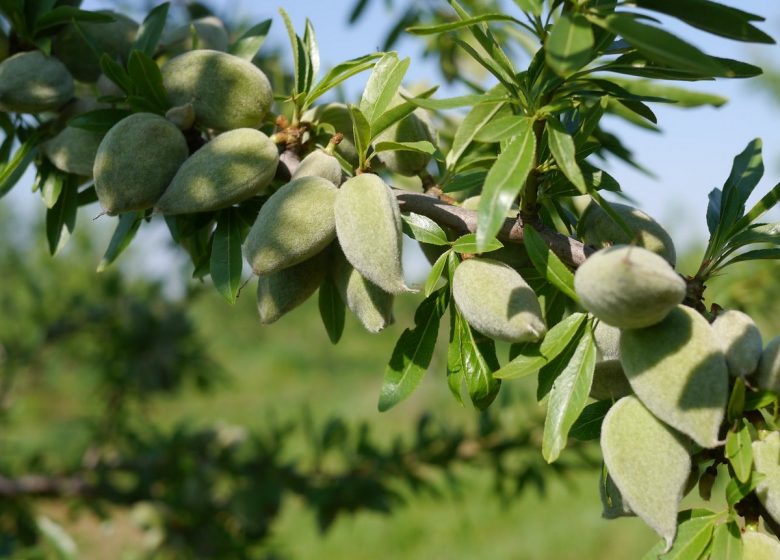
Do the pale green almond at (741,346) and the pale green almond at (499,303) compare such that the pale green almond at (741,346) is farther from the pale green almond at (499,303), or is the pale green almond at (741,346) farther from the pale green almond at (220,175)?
the pale green almond at (220,175)

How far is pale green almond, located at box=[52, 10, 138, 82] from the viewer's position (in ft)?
3.05

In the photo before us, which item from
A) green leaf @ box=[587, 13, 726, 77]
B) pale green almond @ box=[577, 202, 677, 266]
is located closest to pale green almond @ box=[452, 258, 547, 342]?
pale green almond @ box=[577, 202, 677, 266]

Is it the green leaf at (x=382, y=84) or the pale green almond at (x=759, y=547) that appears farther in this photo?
the green leaf at (x=382, y=84)

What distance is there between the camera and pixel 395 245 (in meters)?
0.65

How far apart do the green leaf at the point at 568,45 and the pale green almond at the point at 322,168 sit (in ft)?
0.89

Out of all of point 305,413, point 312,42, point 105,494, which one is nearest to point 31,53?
point 312,42

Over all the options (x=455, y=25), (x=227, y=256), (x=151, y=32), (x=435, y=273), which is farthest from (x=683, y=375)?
(x=151, y=32)

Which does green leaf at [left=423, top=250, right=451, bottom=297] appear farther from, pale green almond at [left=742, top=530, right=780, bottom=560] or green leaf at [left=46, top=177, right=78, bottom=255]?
green leaf at [left=46, top=177, right=78, bottom=255]

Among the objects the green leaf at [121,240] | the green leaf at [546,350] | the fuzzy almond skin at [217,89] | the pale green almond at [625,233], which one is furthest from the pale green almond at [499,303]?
the green leaf at [121,240]

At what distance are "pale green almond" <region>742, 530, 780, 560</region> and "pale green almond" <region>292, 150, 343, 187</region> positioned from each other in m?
0.50

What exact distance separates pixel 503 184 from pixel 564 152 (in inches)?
3.2

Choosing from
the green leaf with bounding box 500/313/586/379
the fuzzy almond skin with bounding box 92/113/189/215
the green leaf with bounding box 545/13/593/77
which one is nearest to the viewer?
the green leaf with bounding box 545/13/593/77

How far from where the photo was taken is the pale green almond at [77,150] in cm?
84

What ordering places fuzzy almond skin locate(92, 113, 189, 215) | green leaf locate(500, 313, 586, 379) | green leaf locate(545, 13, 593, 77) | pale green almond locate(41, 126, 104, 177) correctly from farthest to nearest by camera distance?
pale green almond locate(41, 126, 104, 177)
fuzzy almond skin locate(92, 113, 189, 215)
green leaf locate(500, 313, 586, 379)
green leaf locate(545, 13, 593, 77)
